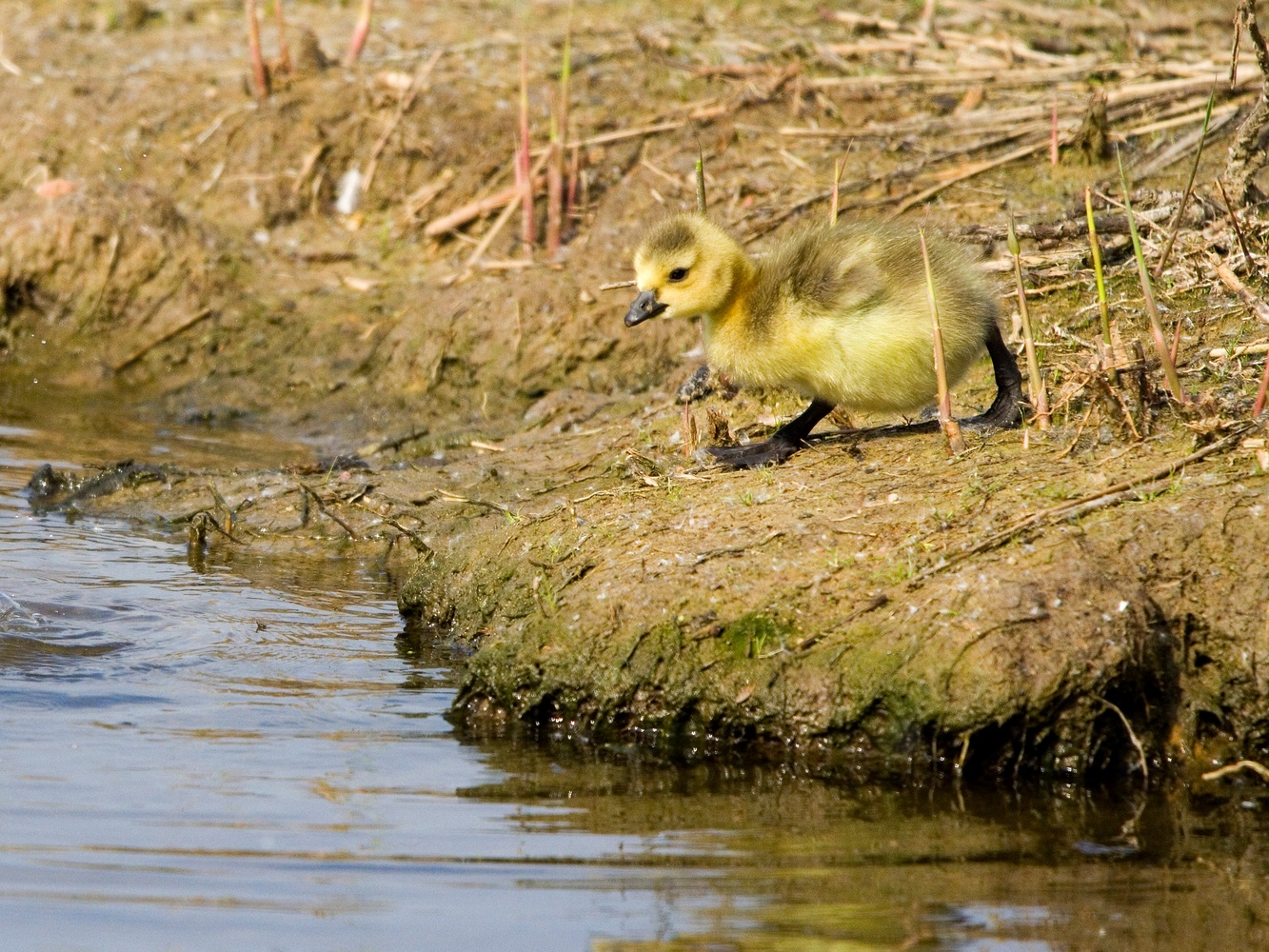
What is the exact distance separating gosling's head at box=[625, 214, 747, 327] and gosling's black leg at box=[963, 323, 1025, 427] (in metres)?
0.97

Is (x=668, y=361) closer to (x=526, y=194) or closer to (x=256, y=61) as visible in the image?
(x=526, y=194)

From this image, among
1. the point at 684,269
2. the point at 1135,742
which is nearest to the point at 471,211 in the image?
the point at 684,269

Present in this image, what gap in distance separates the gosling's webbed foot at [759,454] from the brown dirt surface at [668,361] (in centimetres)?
11

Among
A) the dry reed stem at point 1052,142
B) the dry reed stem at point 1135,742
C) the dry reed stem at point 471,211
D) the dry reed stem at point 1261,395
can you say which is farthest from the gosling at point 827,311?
the dry reed stem at point 471,211

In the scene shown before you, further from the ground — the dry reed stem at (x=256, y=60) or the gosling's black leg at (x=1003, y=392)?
the dry reed stem at (x=256, y=60)

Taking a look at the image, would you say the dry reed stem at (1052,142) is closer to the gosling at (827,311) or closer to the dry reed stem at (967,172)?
the dry reed stem at (967,172)

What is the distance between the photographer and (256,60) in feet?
38.4

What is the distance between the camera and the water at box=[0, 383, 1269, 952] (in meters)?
3.65

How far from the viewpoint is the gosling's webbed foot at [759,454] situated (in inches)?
236

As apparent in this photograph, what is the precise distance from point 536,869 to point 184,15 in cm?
1116

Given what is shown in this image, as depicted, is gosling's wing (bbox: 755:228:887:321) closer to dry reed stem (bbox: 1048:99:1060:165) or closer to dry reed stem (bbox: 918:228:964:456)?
dry reed stem (bbox: 918:228:964:456)

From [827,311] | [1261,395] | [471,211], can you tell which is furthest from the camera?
[471,211]

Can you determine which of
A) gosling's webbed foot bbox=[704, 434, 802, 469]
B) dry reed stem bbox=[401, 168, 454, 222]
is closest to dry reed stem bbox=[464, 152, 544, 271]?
dry reed stem bbox=[401, 168, 454, 222]

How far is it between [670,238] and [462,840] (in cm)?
249
